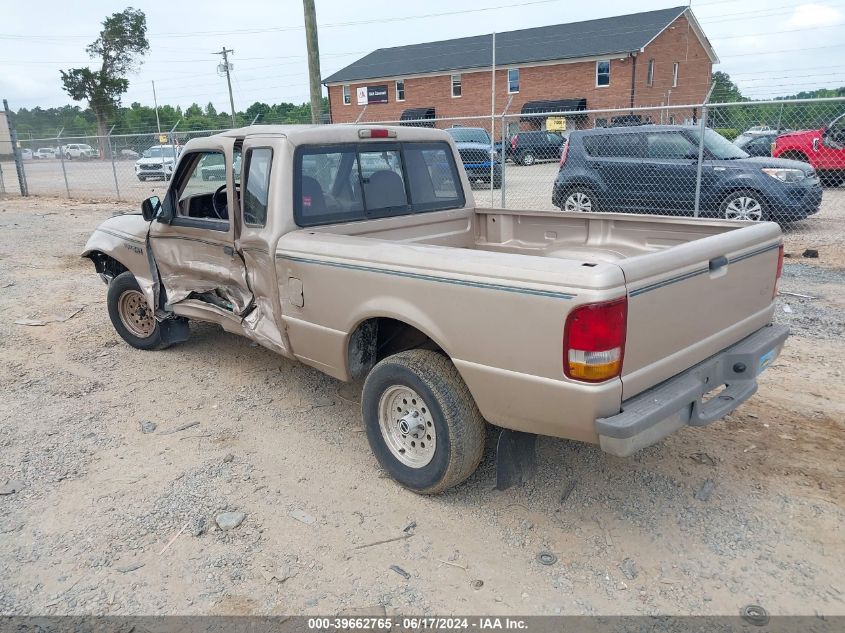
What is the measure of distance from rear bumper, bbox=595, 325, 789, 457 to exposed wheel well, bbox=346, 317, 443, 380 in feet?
4.37

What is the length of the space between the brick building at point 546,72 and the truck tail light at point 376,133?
29.6 m

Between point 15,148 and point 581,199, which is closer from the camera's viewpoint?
point 581,199

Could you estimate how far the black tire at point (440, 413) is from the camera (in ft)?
10.8

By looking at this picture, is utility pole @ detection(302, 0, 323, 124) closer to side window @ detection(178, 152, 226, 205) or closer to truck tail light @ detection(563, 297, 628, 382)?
side window @ detection(178, 152, 226, 205)

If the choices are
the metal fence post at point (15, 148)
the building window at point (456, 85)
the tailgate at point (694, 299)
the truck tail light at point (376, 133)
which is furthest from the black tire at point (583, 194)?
the building window at point (456, 85)

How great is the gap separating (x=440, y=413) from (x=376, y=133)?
7.21 ft

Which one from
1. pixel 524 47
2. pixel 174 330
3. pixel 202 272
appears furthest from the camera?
pixel 524 47

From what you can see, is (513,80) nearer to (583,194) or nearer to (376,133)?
(583,194)

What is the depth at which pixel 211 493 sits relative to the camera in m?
3.75

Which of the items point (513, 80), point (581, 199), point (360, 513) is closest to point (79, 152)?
point (581, 199)

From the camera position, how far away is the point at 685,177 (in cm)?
1015

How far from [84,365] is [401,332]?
3490mm

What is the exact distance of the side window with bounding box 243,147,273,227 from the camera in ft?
13.8

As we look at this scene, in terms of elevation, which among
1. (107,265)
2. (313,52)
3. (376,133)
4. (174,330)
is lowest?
(174,330)
